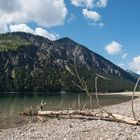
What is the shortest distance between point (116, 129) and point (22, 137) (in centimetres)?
731

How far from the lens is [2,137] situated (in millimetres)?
27062

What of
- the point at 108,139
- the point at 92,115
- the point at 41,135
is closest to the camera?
the point at 108,139

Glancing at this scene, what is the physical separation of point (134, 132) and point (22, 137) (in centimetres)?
874

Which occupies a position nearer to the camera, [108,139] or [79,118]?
[108,139]

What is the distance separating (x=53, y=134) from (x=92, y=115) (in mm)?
6920

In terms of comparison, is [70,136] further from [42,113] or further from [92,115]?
[42,113]

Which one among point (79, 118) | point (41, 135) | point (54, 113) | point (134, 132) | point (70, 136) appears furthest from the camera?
point (54, 113)

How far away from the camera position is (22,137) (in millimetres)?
25625

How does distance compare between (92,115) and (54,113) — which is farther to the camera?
(54,113)

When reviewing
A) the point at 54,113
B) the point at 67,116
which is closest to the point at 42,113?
the point at 54,113

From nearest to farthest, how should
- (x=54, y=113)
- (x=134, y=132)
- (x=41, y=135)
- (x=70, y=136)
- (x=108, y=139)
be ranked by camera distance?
(x=108, y=139), (x=134, y=132), (x=70, y=136), (x=41, y=135), (x=54, y=113)

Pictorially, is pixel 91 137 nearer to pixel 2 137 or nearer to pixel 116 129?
pixel 116 129

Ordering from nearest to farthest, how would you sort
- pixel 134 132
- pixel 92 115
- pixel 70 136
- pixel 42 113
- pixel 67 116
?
1. pixel 134 132
2. pixel 70 136
3. pixel 92 115
4. pixel 67 116
5. pixel 42 113

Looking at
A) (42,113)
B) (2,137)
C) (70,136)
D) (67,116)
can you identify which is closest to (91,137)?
(70,136)
